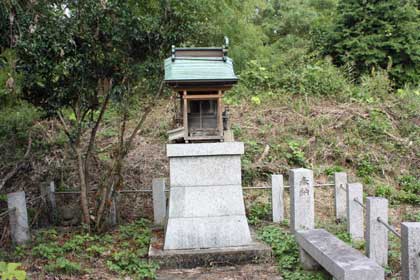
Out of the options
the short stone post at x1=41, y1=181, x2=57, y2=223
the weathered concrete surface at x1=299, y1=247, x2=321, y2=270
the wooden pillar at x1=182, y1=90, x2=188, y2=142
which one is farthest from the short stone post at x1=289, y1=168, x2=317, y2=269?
the short stone post at x1=41, y1=181, x2=57, y2=223

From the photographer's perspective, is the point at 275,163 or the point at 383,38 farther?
the point at 383,38

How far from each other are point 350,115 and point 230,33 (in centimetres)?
448

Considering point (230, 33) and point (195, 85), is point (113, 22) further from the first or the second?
point (230, 33)

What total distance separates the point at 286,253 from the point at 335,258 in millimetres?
1543

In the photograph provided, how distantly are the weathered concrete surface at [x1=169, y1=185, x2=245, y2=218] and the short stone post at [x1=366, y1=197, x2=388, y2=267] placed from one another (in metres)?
1.73

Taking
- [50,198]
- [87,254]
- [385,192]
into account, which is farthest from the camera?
[385,192]

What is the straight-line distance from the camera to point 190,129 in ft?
19.7

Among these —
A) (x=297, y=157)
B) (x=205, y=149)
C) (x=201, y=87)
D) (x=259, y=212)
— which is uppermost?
(x=201, y=87)

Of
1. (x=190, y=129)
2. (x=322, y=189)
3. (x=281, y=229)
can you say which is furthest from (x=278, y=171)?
(x=190, y=129)

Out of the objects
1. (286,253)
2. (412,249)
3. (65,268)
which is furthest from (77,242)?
(412,249)

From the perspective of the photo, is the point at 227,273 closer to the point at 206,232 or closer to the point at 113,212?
the point at 206,232

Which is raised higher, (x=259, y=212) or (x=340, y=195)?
(x=340, y=195)

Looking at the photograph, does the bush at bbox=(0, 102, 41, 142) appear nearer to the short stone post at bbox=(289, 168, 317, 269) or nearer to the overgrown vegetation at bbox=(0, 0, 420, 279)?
the overgrown vegetation at bbox=(0, 0, 420, 279)

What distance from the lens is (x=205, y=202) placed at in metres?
5.80
